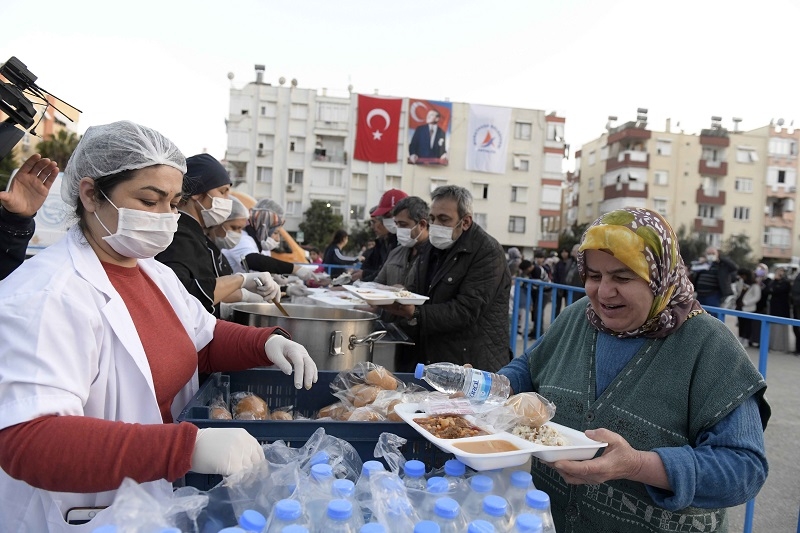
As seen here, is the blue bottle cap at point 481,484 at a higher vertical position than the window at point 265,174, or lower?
lower

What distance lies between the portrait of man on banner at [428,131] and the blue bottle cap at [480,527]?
45.8 meters

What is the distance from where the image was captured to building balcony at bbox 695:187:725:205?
50562 millimetres

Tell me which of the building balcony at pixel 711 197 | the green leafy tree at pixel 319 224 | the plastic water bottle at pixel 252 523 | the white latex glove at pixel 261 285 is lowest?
the plastic water bottle at pixel 252 523

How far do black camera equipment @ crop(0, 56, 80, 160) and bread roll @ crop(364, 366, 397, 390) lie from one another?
1.80 m

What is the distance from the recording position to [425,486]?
1312 mm

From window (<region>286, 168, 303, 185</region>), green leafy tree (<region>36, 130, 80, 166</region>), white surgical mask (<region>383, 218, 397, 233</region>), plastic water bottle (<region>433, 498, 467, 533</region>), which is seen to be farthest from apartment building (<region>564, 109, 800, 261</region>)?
plastic water bottle (<region>433, 498, 467, 533</region>)

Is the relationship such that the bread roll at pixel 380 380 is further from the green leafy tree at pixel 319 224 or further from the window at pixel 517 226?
the window at pixel 517 226

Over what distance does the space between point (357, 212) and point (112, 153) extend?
45175 millimetres

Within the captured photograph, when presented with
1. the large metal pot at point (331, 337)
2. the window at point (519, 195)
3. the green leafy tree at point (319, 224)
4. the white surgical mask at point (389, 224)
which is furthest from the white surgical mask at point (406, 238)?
the window at point (519, 195)

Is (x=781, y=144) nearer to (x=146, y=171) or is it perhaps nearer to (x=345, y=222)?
(x=345, y=222)

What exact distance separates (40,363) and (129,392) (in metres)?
0.36

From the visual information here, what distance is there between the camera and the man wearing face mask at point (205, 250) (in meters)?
2.87

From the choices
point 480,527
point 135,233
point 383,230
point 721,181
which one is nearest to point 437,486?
point 480,527

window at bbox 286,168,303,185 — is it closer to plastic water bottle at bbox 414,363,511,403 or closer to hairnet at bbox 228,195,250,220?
hairnet at bbox 228,195,250,220
